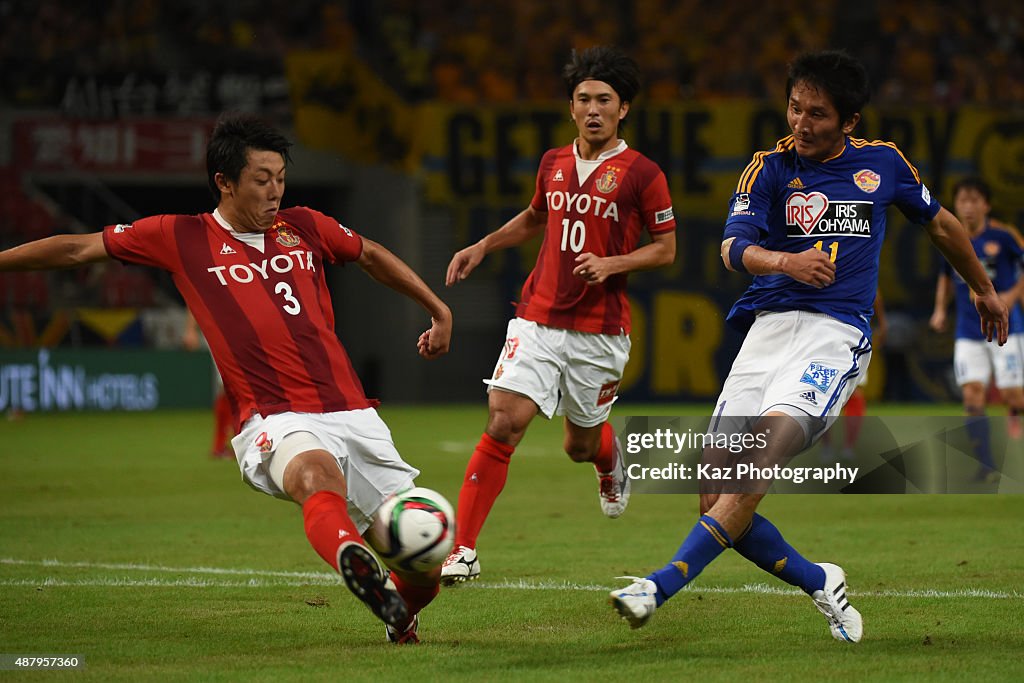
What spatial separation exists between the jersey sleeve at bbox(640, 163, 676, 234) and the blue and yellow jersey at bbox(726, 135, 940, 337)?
137 cm

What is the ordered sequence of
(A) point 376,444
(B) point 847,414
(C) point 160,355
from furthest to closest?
(C) point 160,355, (B) point 847,414, (A) point 376,444

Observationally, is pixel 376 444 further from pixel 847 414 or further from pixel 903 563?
pixel 847 414

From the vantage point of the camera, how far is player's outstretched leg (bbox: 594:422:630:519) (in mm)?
8531

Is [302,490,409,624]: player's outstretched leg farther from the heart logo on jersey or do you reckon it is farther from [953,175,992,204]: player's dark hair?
[953,175,992,204]: player's dark hair

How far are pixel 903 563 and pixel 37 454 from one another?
34.6 feet

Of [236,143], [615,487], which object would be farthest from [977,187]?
[236,143]

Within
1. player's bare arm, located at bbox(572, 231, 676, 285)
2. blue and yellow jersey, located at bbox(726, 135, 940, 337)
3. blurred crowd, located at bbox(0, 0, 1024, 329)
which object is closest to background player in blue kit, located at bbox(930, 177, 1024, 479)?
player's bare arm, located at bbox(572, 231, 676, 285)

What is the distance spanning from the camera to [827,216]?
5984 mm

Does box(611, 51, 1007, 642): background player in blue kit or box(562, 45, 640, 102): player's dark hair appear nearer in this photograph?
box(611, 51, 1007, 642): background player in blue kit

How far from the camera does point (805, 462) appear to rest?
13703 millimetres

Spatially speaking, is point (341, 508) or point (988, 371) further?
point (988, 371)

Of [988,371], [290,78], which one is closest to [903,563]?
[988,371]

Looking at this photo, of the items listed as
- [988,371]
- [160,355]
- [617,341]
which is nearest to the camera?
[617,341]

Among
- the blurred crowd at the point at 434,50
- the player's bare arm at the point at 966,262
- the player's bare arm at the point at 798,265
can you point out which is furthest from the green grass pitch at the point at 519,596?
the blurred crowd at the point at 434,50
